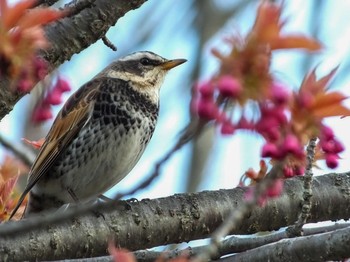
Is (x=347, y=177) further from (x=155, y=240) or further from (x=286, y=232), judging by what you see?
(x=155, y=240)

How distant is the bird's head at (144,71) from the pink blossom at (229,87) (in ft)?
11.6

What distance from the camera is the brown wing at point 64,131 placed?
18.9 ft

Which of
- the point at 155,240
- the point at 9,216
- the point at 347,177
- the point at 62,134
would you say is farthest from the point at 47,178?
the point at 347,177

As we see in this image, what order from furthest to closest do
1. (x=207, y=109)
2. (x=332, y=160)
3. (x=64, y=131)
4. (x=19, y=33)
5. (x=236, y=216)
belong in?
(x=64, y=131)
(x=332, y=160)
(x=19, y=33)
(x=236, y=216)
(x=207, y=109)

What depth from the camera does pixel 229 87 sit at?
2.32 meters

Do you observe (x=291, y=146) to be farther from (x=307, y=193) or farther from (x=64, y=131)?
(x=64, y=131)

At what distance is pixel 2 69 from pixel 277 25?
3.07 ft

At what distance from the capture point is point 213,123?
2.36 m

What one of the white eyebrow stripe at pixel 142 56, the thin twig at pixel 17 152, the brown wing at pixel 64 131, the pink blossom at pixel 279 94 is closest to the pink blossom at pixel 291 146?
the pink blossom at pixel 279 94

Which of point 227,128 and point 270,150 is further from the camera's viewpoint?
point 270,150

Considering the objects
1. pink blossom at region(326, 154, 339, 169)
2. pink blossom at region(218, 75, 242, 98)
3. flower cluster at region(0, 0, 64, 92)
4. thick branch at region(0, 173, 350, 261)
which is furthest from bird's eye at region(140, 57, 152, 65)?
pink blossom at region(218, 75, 242, 98)

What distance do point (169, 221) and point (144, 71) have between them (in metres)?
2.14

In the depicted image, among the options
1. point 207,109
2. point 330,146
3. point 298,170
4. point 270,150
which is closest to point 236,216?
point 270,150

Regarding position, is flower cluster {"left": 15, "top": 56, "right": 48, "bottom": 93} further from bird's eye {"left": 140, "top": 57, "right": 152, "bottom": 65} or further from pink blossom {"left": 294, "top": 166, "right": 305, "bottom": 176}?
bird's eye {"left": 140, "top": 57, "right": 152, "bottom": 65}
